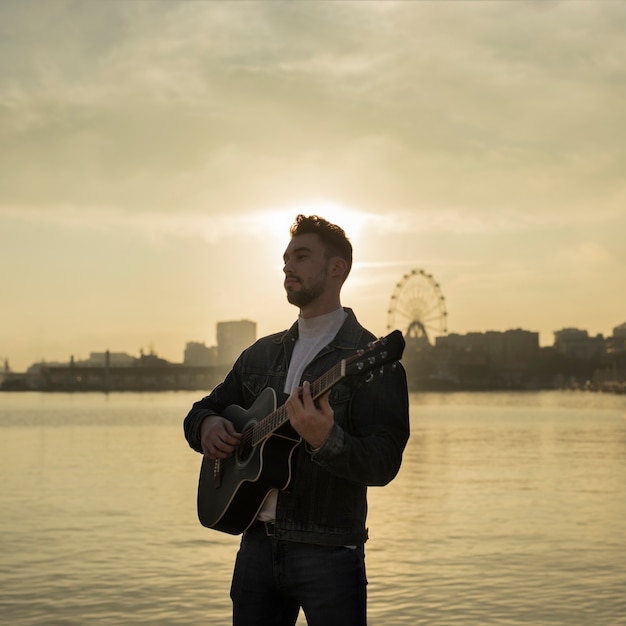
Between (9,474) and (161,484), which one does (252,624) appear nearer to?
(161,484)

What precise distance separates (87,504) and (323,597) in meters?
16.4

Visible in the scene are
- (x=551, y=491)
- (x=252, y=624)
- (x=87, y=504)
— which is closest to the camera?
(x=252, y=624)

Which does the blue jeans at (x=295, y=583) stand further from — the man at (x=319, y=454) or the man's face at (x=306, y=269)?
the man's face at (x=306, y=269)

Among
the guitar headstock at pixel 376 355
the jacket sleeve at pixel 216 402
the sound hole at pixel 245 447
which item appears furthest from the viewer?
the jacket sleeve at pixel 216 402

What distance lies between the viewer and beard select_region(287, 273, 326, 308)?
438 centimetres

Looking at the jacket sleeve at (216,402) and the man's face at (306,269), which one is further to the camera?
the jacket sleeve at (216,402)

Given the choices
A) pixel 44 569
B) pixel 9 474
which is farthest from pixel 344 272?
pixel 9 474

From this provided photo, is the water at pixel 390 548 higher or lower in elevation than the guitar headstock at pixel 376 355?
lower

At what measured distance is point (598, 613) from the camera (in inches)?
400

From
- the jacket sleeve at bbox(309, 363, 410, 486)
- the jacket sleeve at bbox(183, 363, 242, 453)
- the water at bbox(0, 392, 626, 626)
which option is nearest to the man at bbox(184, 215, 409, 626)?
the jacket sleeve at bbox(309, 363, 410, 486)

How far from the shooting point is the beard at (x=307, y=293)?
438 cm

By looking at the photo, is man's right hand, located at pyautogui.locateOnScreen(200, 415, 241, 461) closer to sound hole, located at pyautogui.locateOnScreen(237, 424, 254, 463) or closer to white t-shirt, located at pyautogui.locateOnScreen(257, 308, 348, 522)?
sound hole, located at pyautogui.locateOnScreen(237, 424, 254, 463)

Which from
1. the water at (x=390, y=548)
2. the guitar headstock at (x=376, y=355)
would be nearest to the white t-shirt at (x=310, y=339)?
the guitar headstock at (x=376, y=355)

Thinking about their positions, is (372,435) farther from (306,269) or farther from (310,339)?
(306,269)
